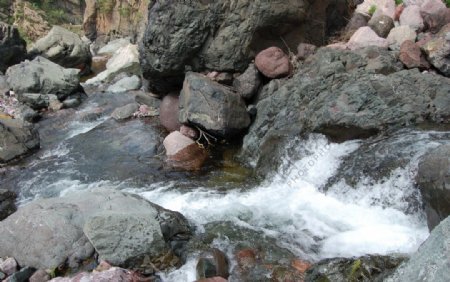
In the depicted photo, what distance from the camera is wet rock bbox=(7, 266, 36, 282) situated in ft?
16.0

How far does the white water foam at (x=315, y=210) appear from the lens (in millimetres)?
5254

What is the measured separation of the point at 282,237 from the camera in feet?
18.4

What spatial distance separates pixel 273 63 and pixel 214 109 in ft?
5.21

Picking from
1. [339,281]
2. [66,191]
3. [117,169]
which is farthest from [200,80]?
[339,281]

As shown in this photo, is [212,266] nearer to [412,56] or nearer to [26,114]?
[412,56]

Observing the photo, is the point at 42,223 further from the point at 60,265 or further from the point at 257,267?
the point at 257,267

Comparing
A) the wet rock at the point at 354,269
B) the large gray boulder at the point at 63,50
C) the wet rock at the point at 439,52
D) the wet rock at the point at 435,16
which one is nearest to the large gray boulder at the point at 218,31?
the wet rock at the point at 435,16

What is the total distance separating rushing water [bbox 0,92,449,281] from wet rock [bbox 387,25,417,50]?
9.27 ft

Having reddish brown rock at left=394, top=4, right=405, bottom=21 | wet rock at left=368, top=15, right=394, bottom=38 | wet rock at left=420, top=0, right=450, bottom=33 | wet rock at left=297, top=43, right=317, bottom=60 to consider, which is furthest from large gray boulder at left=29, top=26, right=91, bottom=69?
wet rock at left=420, top=0, right=450, bottom=33

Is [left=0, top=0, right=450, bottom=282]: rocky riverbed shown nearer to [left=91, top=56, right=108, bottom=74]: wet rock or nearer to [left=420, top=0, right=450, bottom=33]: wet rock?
[left=420, top=0, right=450, bottom=33]: wet rock

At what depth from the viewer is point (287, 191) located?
Result: 702 centimetres

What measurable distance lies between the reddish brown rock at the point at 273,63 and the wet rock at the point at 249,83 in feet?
0.49

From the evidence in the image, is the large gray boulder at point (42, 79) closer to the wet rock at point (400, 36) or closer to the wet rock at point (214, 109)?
the wet rock at point (214, 109)

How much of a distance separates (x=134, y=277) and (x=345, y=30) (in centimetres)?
825
